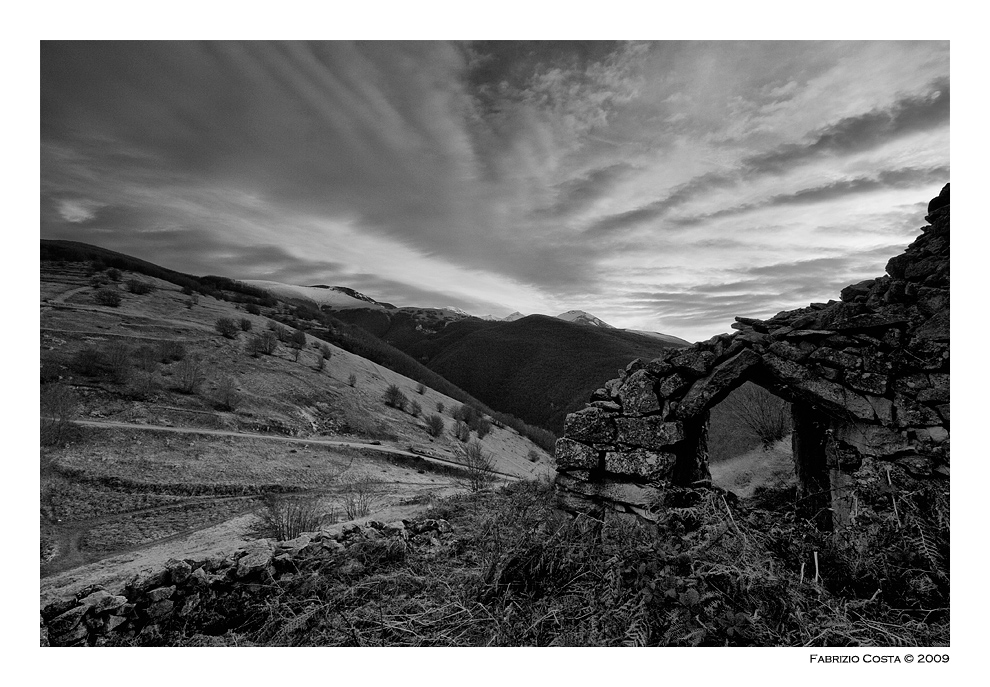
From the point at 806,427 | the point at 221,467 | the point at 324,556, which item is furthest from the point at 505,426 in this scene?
the point at 324,556

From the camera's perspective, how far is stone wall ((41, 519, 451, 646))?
3359 mm

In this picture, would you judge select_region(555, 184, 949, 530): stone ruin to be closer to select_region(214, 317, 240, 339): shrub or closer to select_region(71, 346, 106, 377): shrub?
select_region(71, 346, 106, 377): shrub

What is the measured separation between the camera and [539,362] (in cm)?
2756

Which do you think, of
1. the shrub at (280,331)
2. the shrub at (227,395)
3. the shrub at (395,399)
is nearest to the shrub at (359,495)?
the shrub at (227,395)

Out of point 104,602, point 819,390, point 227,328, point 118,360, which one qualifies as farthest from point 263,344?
point 819,390

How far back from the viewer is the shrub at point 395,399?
47.6ft

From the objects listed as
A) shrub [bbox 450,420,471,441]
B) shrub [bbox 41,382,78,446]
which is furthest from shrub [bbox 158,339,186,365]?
shrub [bbox 450,420,471,441]

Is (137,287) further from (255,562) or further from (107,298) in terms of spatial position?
(255,562)

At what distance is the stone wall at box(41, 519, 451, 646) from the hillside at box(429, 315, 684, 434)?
1651cm

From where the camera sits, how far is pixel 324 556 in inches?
171

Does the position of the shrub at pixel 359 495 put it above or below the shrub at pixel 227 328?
below

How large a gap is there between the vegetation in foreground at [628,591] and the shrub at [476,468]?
375 cm

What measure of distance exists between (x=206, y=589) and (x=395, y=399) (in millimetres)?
11070

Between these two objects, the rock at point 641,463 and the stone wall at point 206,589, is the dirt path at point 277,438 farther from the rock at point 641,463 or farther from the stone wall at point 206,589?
the rock at point 641,463
